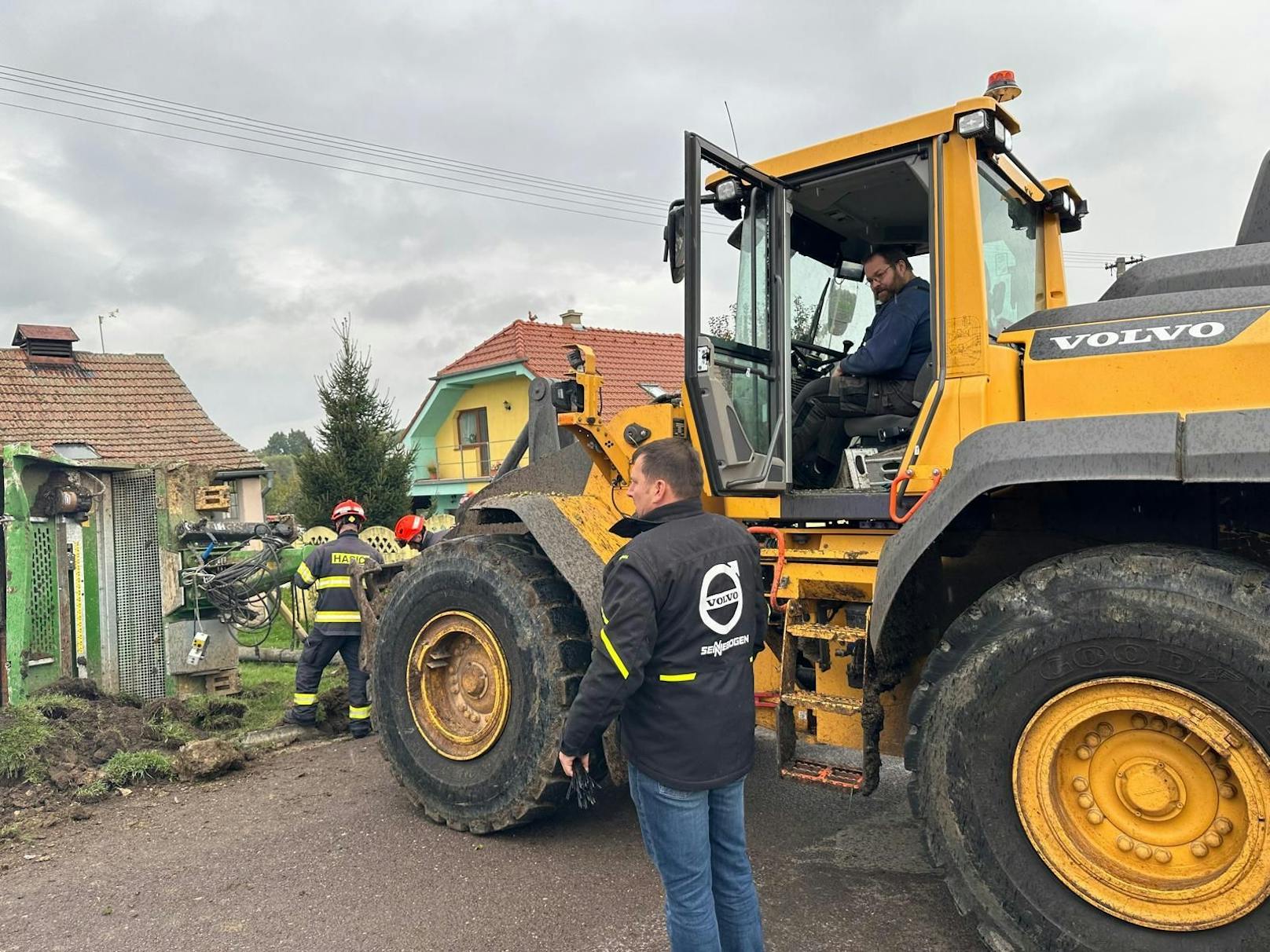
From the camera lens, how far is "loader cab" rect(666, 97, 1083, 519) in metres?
3.57

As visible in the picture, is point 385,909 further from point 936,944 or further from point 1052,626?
point 1052,626

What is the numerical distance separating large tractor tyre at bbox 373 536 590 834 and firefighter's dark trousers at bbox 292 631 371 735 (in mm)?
1799

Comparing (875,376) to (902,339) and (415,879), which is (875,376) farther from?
(415,879)

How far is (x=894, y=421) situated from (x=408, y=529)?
456 cm

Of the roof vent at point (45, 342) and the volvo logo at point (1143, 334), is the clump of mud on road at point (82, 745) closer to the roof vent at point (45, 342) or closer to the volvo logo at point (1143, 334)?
the volvo logo at point (1143, 334)

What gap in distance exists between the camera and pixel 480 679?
4.61 meters

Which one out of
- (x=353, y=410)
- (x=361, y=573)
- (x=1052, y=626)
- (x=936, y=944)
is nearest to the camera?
(x=1052, y=626)

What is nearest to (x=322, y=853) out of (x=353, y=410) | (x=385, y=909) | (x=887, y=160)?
(x=385, y=909)

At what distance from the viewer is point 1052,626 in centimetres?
289

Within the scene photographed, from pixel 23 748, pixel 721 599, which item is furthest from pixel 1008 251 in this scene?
pixel 23 748

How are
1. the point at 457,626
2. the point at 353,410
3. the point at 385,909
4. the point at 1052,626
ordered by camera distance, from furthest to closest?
1. the point at 353,410
2. the point at 457,626
3. the point at 385,909
4. the point at 1052,626

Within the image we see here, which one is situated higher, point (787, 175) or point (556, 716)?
point (787, 175)

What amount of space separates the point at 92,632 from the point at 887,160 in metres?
6.54

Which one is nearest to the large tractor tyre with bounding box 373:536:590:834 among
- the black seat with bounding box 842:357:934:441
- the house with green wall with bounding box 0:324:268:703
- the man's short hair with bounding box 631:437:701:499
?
the black seat with bounding box 842:357:934:441
